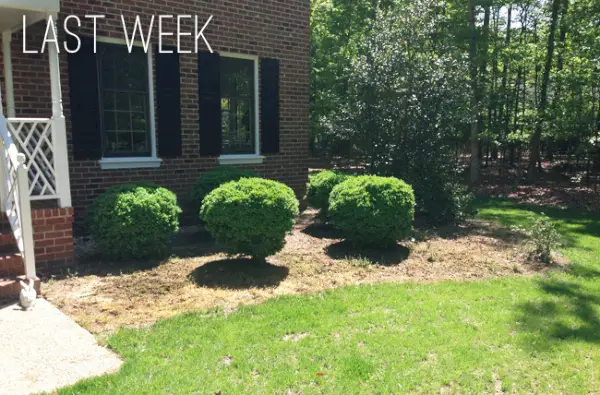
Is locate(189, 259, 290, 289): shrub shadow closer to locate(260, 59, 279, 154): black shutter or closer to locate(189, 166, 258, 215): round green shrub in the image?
locate(189, 166, 258, 215): round green shrub

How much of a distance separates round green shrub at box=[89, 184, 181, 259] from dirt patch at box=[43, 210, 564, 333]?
0.23 meters

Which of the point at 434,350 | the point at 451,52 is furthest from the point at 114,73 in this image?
the point at 451,52

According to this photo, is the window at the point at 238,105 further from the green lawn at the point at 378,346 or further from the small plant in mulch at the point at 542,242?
the small plant in mulch at the point at 542,242

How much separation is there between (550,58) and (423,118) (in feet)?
25.0

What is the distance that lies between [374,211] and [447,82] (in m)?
3.77

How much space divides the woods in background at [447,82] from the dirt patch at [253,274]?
7.69 feet

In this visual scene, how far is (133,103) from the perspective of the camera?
7.40 m

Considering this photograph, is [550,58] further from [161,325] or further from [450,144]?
[161,325]

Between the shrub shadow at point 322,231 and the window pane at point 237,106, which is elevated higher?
the window pane at point 237,106

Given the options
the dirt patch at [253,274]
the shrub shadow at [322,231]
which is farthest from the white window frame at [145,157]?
the shrub shadow at [322,231]

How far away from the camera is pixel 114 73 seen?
714 centimetres

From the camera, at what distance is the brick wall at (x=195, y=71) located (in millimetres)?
6359

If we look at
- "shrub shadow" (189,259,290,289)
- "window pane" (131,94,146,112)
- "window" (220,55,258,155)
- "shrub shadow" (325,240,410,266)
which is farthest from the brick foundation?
"window" (220,55,258,155)

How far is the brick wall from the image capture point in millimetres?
6359
